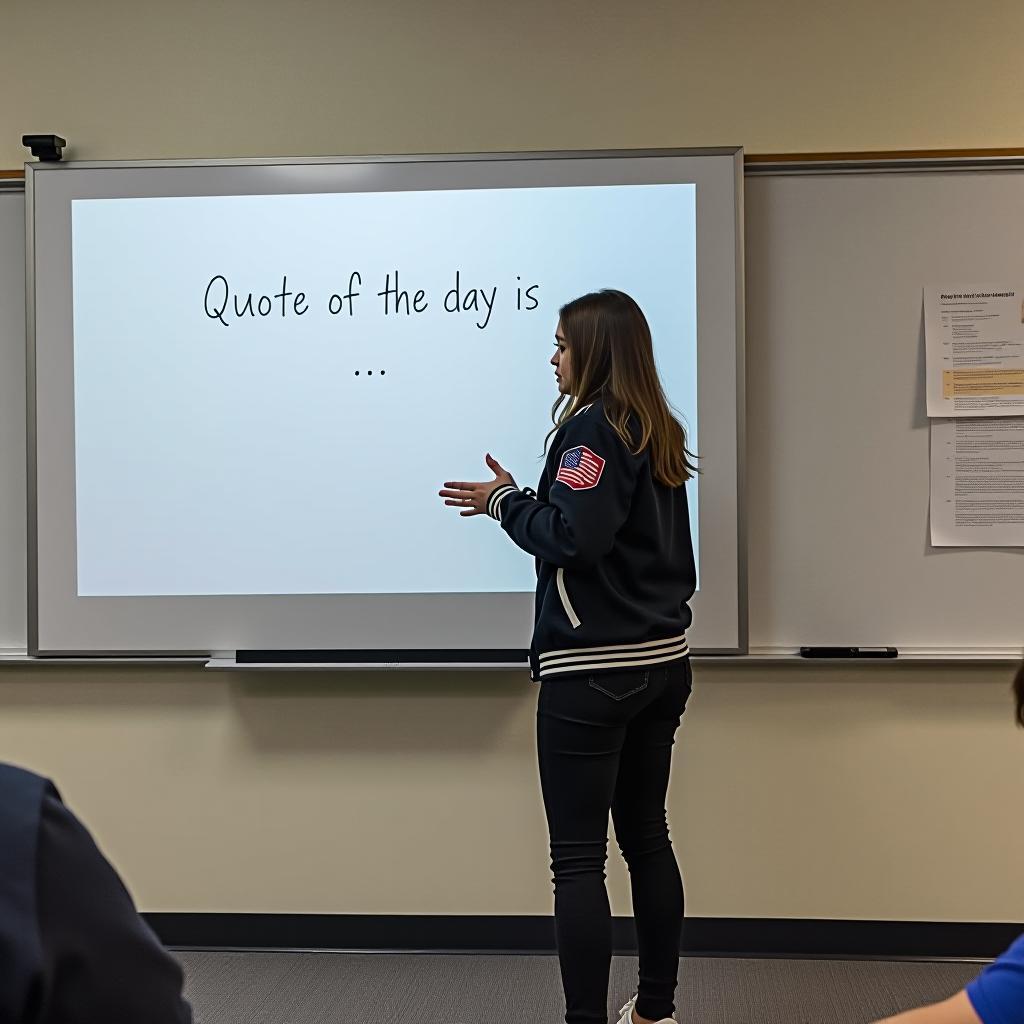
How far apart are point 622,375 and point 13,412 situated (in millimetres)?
1620

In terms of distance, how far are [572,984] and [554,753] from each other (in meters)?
0.42

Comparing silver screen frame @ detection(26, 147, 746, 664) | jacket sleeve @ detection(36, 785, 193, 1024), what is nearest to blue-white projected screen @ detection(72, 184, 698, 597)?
silver screen frame @ detection(26, 147, 746, 664)

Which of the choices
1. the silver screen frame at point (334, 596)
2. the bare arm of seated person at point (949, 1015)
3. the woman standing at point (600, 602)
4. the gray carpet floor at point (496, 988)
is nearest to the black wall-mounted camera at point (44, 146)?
the silver screen frame at point (334, 596)

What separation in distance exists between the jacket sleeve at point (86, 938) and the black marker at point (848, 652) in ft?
7.01

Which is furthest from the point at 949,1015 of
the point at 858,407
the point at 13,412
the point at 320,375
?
the point at 13,412

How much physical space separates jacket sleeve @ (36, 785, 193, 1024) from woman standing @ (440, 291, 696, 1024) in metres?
1.33

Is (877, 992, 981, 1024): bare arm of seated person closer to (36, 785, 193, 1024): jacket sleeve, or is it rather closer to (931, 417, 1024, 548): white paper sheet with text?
(36, 785, 193, 1024): jacket sleeve

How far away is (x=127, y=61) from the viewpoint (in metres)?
2.72

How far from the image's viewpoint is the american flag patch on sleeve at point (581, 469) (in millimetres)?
1948

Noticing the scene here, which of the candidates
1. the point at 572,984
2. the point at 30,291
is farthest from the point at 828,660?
the point at 30,291

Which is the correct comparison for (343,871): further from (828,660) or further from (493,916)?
(828,660)

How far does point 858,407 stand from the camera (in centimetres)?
263

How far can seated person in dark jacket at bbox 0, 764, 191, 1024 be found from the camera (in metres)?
0.58

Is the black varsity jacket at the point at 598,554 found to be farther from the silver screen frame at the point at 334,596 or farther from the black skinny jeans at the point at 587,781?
the silver screen frame at the point at 334,596
